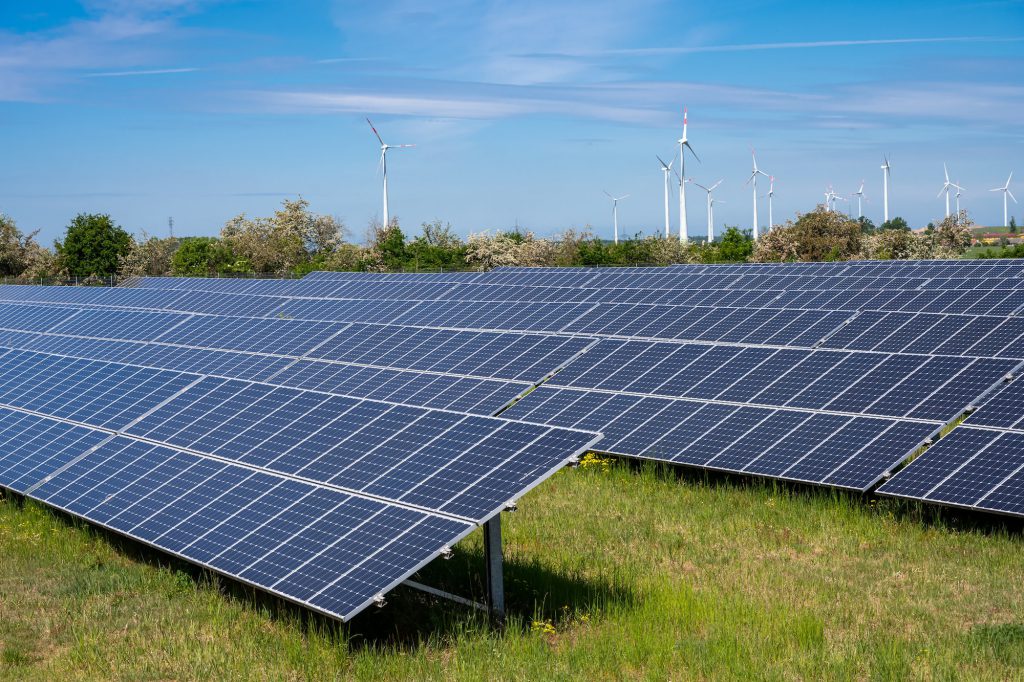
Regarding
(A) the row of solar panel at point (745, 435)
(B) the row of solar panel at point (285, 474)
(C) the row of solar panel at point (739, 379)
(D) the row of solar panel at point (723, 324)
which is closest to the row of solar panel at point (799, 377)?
(C) the row of solar panel at point (739, 379)

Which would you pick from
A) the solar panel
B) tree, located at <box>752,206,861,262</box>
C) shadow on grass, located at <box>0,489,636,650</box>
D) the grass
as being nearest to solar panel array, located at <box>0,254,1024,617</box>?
the solar panel

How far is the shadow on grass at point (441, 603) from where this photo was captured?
12.3 meters

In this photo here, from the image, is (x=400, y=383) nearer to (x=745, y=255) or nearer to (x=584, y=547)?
(x=584, y=547)

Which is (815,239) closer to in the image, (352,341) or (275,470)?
(352,341)

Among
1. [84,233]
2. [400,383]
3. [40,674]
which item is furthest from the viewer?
[84,233]

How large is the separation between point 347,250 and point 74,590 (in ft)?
284

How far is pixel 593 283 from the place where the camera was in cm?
4425

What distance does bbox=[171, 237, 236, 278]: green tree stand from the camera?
92812 mm

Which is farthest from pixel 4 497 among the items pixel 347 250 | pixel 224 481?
pixel 347 250

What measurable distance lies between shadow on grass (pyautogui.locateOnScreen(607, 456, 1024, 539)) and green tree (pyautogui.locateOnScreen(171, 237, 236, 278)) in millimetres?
77703

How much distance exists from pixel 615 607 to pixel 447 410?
378 centimetres

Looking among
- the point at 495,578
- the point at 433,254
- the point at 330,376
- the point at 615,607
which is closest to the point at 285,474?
the point at 495,578

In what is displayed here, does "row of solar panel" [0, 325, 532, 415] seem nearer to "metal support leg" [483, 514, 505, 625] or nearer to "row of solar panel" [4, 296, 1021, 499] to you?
"row of solar panel" [4, 296, 1021, 499]

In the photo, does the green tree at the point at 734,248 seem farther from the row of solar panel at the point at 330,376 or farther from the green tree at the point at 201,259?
the row of solar panel at the point at 330,376
